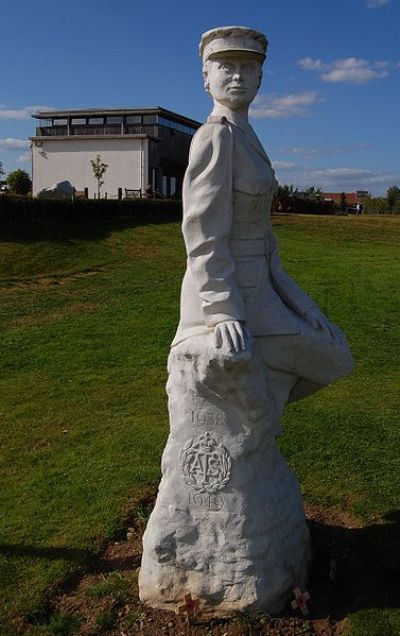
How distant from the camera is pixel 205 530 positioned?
4469mm

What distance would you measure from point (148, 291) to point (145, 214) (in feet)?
50.6

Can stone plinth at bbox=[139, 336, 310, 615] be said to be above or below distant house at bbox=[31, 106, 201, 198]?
below

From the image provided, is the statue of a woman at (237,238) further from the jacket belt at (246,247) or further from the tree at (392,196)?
the tree at (392,196)

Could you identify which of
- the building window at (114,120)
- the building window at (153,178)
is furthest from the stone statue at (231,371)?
the building window at (114,120)

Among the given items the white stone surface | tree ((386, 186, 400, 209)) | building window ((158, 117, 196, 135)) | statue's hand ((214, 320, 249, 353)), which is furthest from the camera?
tree ((386, 186, 400, 209))

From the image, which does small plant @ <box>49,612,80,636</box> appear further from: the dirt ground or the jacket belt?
the jacket belt

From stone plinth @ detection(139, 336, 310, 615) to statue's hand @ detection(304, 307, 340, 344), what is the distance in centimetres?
51

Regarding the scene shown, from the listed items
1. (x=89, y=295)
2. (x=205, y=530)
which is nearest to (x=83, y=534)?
(x=205, y=530)

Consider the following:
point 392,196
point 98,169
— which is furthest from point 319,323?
point 392,196

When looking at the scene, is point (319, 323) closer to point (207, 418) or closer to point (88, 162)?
point (207, 418)

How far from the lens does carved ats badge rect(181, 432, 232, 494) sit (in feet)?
14.4

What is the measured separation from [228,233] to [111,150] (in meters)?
39.4

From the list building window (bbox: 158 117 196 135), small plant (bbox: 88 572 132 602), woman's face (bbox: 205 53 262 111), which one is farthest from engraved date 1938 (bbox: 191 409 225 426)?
building window (bbox: 158 117 196 135)

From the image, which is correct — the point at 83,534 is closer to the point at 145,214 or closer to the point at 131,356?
the point at 131,356
